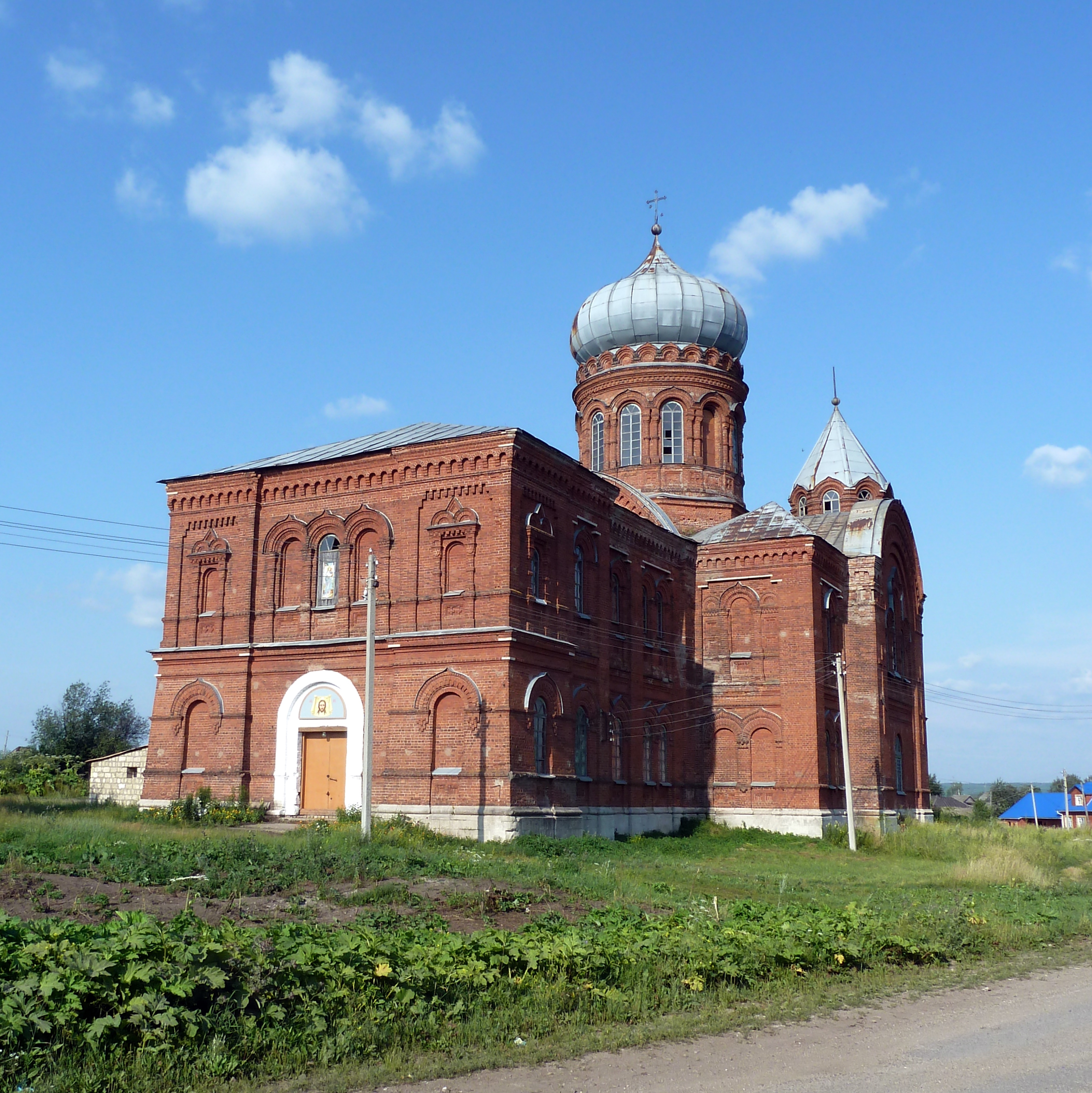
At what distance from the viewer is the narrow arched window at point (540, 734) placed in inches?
896

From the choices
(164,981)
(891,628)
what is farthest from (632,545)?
(164,981)

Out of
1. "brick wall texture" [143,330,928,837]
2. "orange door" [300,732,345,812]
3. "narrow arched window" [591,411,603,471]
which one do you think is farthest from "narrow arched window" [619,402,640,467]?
"orange door" [300,732,345,812]

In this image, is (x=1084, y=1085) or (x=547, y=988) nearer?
(x=1084, y=1085)

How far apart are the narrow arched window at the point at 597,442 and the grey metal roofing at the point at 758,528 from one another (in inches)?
176

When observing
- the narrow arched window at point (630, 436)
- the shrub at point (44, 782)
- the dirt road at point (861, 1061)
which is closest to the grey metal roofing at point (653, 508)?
the narrow arched window at point (630, 436)

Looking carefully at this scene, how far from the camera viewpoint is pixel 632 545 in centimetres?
2841

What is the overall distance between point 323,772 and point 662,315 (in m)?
18.9

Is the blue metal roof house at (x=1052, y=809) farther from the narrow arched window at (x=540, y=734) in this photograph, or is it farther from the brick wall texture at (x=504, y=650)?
the narrow arched window at (x=540, y=734)

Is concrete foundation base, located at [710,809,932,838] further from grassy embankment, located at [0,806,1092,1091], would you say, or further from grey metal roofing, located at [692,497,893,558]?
grassy embankment, located at [0,806,1092,1091]

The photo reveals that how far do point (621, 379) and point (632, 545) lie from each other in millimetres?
8934

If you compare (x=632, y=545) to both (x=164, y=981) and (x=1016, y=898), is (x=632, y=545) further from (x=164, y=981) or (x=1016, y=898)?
(x=164, y=981)

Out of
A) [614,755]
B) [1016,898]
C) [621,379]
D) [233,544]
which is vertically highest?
[621,379]

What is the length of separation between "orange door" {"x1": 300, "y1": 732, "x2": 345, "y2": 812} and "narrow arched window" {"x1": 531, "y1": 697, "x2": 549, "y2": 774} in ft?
13.0

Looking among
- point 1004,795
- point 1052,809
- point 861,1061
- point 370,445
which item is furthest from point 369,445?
point 1004,795
